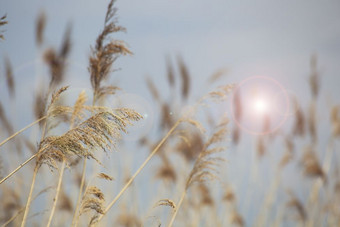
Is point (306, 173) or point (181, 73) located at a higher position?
point (181, 73)

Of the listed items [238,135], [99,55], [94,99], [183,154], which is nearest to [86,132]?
[94,99]

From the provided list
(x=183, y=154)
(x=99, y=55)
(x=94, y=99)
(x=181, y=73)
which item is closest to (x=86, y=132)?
(x=94, y=99)

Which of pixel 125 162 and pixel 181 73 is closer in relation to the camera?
pixel 181 73

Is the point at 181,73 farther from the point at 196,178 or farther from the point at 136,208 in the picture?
the point at 136,208

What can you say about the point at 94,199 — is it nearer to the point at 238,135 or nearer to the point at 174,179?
the point at 174,179

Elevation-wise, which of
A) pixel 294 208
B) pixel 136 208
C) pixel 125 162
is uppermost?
pixel 125 162

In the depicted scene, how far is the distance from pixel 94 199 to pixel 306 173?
500 cm

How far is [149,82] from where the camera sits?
540 centimetres

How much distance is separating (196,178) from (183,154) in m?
2.22

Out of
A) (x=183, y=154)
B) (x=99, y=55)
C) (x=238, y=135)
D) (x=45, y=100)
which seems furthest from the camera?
(x=238, y=135)

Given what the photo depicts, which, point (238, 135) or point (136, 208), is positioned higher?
point (238, 135)

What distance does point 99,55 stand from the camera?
8.18 feet

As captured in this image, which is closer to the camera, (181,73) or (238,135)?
(181,73)

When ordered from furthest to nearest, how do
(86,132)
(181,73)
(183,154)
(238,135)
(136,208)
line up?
(238,135)
(136,208)
(183,154)
(181,73)
(86,132)
